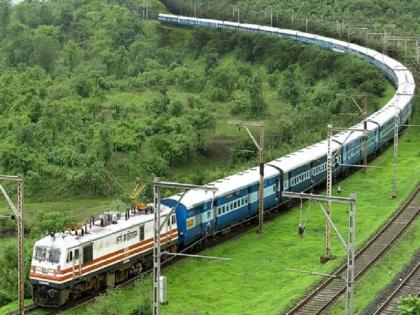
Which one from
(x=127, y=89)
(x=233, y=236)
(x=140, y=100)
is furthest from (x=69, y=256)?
(x=127, y=89)

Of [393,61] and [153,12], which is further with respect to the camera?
[153,12]

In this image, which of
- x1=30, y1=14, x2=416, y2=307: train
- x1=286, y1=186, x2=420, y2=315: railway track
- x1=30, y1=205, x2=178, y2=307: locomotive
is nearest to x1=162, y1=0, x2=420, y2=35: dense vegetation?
x1=30, y1=14, x2=416, y2=307: train

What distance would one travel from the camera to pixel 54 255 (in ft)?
112

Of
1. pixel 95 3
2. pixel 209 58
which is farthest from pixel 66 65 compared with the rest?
pixel 95 3

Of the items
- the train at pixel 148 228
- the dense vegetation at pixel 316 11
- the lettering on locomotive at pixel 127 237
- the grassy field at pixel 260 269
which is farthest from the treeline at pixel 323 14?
the lettering on locomotive at pixel 127 237

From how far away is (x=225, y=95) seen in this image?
96.3m

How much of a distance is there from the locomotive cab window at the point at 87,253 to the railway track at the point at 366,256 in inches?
349

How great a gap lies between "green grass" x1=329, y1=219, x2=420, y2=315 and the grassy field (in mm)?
562

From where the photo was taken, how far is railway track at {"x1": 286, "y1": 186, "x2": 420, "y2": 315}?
34.0 m

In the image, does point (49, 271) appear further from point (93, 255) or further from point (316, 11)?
point (316, 11)

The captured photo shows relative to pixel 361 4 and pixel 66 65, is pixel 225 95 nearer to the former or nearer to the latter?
pixel 66 65

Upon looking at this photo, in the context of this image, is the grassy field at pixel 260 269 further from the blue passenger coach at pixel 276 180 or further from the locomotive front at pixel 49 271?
the blue passenger coach at pixel 276 180

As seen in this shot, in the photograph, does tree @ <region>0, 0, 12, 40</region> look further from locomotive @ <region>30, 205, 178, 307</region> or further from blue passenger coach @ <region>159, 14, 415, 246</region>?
locomotive @ <region>30, 205, 178, 307</region>

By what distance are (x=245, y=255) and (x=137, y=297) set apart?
851 centimetres
